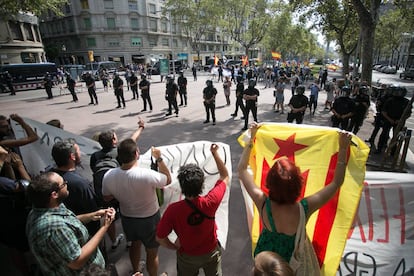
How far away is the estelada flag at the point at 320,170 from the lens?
2.38 meters

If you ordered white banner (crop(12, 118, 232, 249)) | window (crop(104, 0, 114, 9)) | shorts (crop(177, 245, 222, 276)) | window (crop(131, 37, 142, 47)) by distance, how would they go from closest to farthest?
shorts (crop(177, 245, 222, 276)) → white banner (crop(12, 118, 232, 249)) → window (crop(104, 0, 114, 9)) → window (crop(131, 37, 142, 47))

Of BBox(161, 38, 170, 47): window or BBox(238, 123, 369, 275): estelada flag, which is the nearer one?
BBox(238, 123, 369, 275): estelada flag

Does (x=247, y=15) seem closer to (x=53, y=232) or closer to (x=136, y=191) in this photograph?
(x=136, y=191)

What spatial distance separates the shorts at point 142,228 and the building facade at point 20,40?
36135 millimetres

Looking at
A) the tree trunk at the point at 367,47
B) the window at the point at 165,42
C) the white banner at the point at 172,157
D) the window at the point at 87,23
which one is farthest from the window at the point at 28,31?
the tree trunk at the point at 367,47

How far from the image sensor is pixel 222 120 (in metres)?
10.4

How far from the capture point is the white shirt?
2.53 m

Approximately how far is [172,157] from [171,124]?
652cm

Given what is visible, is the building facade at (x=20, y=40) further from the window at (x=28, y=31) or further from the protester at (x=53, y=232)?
the protester at (x=53, y=232)

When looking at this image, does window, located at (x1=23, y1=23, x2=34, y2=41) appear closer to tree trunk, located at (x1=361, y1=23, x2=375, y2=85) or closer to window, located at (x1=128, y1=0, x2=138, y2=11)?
window, located at (x1=128, y1=0, x2=138, y2=11)

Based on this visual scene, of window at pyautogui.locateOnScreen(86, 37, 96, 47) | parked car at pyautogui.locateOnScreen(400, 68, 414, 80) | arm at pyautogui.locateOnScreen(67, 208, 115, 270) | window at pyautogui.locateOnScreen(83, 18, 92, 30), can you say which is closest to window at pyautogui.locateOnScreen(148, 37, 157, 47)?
window at pyautogui.locateOnScreen(86, 37, 96, 47)

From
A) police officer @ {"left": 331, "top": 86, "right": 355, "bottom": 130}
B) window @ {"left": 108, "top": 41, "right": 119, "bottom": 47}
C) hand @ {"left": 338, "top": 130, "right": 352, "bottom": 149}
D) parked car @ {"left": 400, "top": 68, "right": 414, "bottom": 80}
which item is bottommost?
parked car @ {"left": 400, "top": 68, "right": 414, "bottom": 80}

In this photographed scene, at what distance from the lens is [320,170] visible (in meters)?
2.69

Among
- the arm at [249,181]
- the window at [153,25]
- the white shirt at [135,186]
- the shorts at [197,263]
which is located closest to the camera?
the arm at [249,181]
